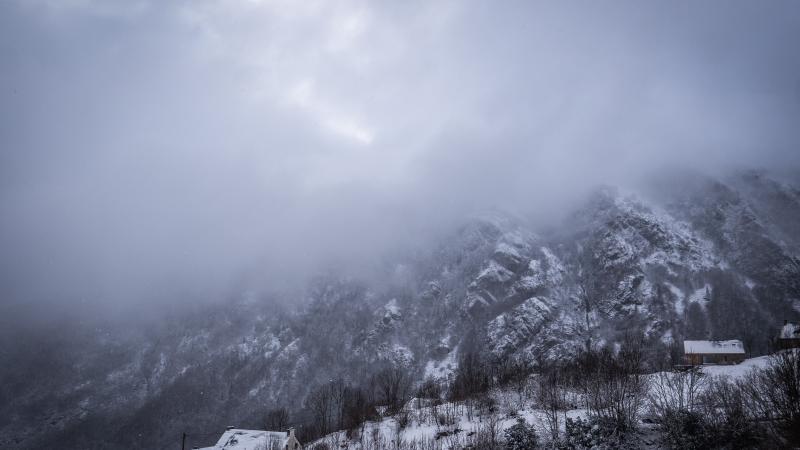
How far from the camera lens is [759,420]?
2875 cm

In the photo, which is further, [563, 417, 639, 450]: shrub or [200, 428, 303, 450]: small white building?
[200, 428, 303, 450]: small white building

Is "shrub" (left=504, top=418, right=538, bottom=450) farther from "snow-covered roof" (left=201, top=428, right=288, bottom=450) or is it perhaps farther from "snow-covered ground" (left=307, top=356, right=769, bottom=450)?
"snow-covered roof" (left=201, top=428, right=288, bottom=450)

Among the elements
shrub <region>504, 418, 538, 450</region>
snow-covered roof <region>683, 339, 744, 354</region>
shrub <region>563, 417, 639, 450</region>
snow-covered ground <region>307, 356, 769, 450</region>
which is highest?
snow-covered roof <region>683, 339, 744, 354</region>

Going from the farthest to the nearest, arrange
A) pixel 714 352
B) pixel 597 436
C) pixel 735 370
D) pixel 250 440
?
1. pixel 714 352
2. pixel 250 440
3. pixel 735 370
4. pixel 597 436

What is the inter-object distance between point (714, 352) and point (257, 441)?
12651 centimetres

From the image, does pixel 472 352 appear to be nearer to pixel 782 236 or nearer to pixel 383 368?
pixel 383 368

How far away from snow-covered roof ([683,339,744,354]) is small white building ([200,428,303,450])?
114813 mm

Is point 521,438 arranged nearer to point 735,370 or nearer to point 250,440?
point 250,440

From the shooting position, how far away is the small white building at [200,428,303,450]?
7481 centimetres

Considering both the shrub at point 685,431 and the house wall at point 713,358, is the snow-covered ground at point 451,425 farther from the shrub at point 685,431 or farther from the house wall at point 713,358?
the house wall at point 713,358

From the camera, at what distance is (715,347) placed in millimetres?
118625

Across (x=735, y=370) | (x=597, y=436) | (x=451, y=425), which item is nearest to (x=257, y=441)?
(x=451, y=425)

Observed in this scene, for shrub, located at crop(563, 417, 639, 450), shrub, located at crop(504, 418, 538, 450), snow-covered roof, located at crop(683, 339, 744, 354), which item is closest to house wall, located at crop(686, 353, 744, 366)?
snow-covered roof, located at crop(683, 339, 744, 354)

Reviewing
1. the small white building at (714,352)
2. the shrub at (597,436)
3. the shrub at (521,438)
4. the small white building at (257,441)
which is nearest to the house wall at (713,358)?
the small white building at (714,352)
